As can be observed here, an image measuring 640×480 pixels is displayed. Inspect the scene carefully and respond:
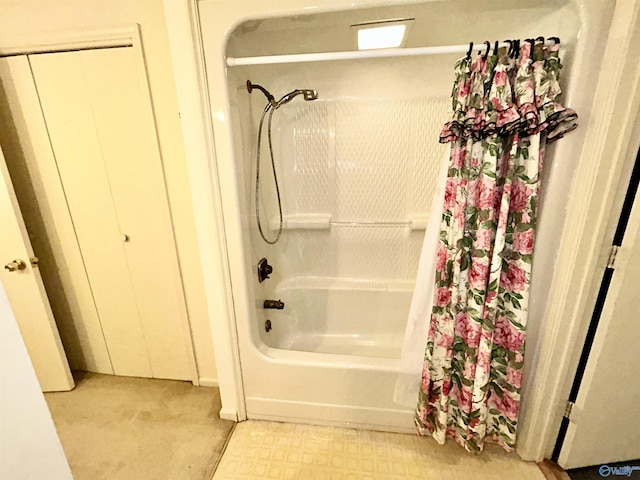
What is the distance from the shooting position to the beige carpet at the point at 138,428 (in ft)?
4.79

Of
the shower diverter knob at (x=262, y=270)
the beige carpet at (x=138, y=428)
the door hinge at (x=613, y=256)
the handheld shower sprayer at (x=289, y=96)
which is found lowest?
the beige carpet at (x=138, y=428)

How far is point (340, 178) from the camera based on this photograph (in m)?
2.07

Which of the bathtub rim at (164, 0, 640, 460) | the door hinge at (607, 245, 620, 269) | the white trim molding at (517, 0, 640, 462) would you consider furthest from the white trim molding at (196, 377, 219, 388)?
the door hinge at (607, 245, 620, 269)

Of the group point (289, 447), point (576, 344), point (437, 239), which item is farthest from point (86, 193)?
point (576, 344)

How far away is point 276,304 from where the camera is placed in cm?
187

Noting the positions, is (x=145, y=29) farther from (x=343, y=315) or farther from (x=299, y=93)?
(x=343, y=315)

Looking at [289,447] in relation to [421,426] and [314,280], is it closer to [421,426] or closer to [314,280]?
[421,426]

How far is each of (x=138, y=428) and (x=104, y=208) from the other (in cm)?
124

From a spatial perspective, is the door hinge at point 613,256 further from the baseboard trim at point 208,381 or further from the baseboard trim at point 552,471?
the baseboard trim at point 208,381

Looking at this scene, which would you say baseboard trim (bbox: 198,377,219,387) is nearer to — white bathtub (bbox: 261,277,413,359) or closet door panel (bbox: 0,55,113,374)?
white bathtub (bbox: 261,277,413,359)

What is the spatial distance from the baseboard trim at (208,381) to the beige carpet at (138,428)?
34 millimetres

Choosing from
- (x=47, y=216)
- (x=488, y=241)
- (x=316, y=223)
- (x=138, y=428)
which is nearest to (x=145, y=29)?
(x=47, y=216)

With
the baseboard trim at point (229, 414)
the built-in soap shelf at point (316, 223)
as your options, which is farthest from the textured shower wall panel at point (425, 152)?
the baseboard trim at point (229, 414)

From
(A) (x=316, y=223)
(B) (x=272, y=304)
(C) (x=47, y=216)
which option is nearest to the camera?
(C) (x=47, y=216)
